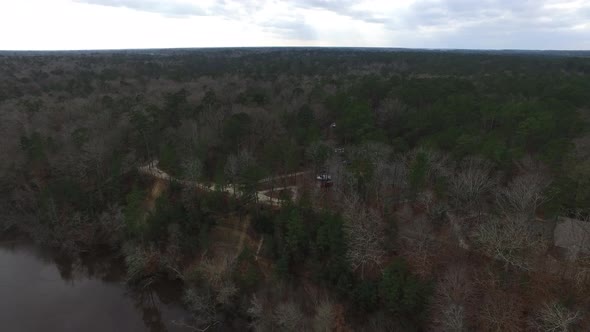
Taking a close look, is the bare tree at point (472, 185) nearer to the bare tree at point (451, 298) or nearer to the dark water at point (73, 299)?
the bare tree at point (451, 298)

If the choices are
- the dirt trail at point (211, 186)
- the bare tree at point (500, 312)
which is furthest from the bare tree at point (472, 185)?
the dirt trail at point (211, 186)

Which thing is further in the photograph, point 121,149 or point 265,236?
point 121,149

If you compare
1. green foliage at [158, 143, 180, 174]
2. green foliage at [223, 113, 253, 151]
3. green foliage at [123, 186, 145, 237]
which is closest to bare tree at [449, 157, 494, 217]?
green foliage at [223, 113, 253, 151]

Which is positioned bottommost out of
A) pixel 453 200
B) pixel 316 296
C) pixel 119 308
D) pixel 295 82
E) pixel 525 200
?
pixel 119 308

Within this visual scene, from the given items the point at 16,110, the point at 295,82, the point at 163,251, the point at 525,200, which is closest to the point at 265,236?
the point at 163,251

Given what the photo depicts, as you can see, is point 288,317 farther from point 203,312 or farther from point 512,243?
point 512,243

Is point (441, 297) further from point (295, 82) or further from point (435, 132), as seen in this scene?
point (295, 82)

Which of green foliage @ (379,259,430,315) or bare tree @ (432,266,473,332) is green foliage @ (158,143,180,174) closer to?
green foliage @ (379,259,430,315)
